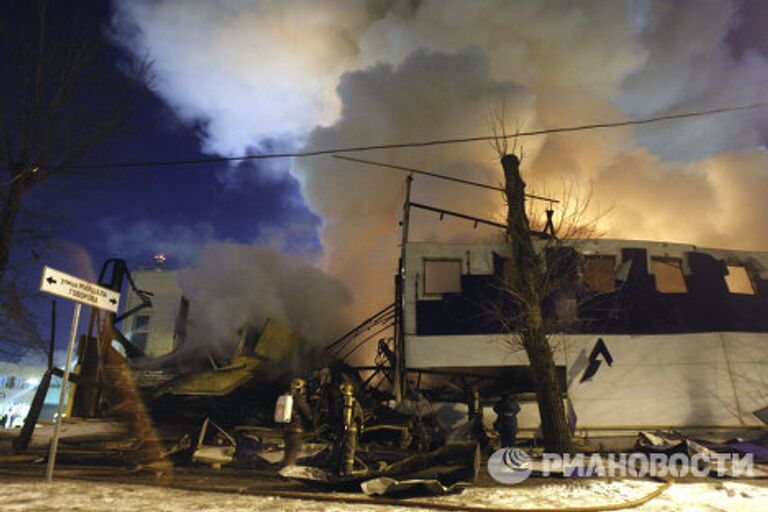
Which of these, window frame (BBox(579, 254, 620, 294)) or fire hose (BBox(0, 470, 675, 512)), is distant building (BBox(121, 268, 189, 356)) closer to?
window frame (BBox(579, 254, 620, 294))

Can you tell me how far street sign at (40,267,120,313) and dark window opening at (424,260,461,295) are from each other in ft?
32.8

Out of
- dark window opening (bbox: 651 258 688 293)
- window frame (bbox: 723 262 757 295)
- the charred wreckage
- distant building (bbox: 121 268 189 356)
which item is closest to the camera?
the charred wreckage

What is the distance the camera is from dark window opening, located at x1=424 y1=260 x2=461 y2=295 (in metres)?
14.9

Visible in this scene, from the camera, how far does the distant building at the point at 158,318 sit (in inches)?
1457

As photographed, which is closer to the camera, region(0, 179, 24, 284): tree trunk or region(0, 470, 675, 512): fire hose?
region(0, 470, 675, 512): fire hose

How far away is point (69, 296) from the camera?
5.81 m

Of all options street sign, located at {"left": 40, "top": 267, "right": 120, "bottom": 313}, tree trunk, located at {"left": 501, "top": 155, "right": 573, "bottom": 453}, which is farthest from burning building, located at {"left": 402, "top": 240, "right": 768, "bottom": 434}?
street sign, located at {"left": 40, "top": 267, "right": 120, "bottom": 313}

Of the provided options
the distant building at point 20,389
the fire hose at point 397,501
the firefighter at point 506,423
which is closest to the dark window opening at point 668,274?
the firefighter at point 506,423

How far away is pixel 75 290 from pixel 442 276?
11.1 metres

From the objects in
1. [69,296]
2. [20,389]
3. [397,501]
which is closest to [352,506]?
[397,501]

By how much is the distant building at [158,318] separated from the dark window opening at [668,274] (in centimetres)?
3425

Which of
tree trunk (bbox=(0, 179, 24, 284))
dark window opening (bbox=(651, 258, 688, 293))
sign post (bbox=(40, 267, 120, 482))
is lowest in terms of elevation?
sign post (bbox=(40, 267, 120, 482))

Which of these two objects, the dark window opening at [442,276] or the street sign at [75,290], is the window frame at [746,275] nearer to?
the dark window opening at [442,276]

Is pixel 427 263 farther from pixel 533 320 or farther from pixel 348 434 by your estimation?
pixel 348 434
